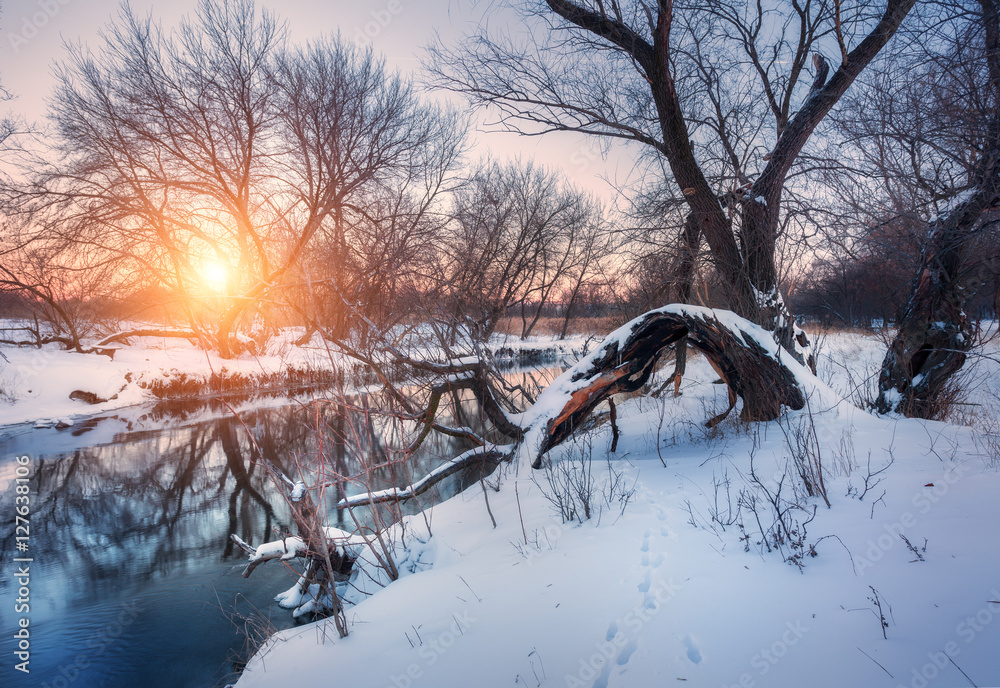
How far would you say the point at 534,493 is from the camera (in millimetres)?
4734

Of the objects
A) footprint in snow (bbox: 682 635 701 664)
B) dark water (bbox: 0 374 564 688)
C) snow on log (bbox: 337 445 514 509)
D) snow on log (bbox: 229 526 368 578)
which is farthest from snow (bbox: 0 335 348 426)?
footprint in snow (bbox: 682 635 701 664)

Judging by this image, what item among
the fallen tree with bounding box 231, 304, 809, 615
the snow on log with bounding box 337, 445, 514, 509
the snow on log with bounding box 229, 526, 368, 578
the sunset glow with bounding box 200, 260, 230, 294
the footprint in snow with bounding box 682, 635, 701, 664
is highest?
the sunset glow with bounding box 200, 260, 230, 294

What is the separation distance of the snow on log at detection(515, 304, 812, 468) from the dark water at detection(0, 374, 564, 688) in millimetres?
2073

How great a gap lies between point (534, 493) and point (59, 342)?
18497mm

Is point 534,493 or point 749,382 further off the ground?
point 749,382

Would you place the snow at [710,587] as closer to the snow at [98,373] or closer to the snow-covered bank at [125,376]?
the snow-covered bank at [125,376]

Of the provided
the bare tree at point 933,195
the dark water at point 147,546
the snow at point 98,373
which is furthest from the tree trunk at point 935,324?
the snow at point 98,373

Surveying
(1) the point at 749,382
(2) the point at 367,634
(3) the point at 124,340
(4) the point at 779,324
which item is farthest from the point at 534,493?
(3) the point at 124,340

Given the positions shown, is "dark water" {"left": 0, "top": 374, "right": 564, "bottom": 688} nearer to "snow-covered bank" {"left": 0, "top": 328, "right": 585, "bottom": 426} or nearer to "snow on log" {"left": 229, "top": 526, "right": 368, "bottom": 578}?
"snow on log" {"left": 229, "top": 526, "right": 368, "bottom": 578}

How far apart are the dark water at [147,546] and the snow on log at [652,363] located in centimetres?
207

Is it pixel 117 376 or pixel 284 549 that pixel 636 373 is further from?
pixel 117 376

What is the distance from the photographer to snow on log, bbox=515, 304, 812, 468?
209 inches

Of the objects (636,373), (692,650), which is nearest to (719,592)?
(692,650)

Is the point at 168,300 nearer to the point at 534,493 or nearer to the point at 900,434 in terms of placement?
the point at 534,493
